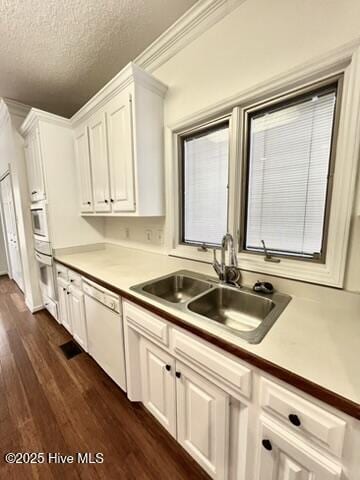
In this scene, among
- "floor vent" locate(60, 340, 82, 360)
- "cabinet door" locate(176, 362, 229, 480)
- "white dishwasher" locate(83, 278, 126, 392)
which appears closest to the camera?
"cabinet door" locate(176, 362, 229, 480)

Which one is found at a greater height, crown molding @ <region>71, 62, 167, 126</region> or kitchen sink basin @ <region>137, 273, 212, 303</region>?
crown molding @ <region>71, 62, 167, 126</region>

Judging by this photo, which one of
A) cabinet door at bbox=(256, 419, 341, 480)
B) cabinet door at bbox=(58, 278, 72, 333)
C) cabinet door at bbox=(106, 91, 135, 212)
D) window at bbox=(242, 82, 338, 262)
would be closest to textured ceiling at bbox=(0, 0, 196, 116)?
cabinet door at bbox=(106, 91, 135, 212)

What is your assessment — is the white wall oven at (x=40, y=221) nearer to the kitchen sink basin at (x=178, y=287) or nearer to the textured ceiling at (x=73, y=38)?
the textured ceiling at (x=73, y=38)

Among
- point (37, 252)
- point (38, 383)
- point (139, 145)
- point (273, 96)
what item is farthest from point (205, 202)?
point (37, 252)

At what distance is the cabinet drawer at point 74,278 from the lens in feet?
6.07

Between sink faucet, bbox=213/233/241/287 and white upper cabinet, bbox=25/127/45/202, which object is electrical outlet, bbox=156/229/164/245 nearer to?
sink faucet, bbox=213/233/241/287

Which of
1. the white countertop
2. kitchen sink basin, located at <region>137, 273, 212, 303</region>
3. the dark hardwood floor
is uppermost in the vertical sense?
the white countertop

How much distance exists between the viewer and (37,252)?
265cm

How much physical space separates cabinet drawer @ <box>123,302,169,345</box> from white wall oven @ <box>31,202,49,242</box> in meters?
1.62

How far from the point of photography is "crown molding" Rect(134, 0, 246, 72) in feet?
4.30

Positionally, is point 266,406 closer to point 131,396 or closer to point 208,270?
point 208,270

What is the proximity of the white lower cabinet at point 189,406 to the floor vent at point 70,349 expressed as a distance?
1.12 meters

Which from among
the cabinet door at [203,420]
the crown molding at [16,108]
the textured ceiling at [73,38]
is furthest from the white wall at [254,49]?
the crown molding at [16,108]

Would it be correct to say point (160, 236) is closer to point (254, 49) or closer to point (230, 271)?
point (230, 271)
